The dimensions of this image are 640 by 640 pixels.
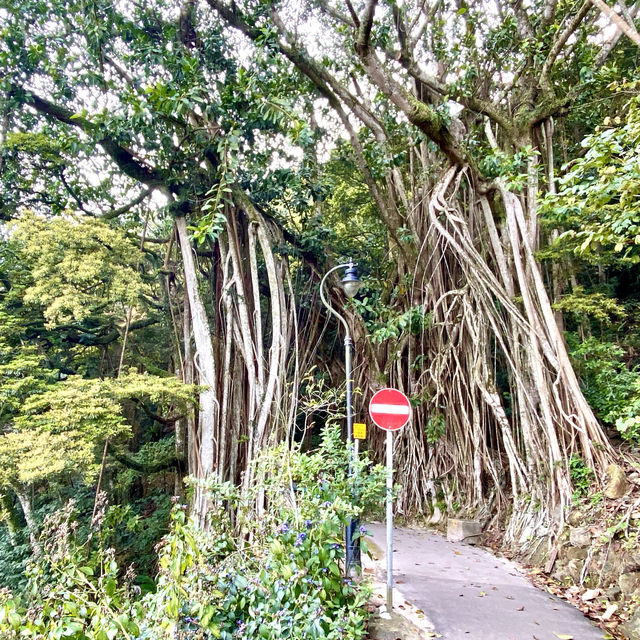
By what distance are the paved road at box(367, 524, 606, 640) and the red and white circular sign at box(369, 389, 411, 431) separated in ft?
3.27

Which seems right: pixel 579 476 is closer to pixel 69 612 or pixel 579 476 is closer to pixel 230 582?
pixel 230 582

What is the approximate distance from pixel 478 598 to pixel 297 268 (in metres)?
3.50

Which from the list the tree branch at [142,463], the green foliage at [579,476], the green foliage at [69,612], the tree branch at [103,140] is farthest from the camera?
the tree branch at [142,463]

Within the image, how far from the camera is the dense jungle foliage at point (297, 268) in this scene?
120 inches

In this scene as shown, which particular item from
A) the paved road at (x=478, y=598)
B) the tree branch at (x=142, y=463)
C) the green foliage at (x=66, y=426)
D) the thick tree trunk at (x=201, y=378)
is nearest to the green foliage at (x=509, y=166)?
the paved road at (x=478, y=598)

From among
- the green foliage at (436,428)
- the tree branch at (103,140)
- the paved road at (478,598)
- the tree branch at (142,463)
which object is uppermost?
the tree branch at (103,140)

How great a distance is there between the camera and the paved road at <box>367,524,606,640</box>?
201cm

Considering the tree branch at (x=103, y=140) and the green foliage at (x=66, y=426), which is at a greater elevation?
the tree branch at (x=103, y=140)

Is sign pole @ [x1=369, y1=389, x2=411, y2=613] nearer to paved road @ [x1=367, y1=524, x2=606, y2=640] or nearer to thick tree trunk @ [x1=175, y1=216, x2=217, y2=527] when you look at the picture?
paved road @ [x1=367, y1=524, x2=606, y2=640]

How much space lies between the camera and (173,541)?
59.7 inches

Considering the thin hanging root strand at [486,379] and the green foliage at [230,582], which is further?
the thin hanging root strand at [486,379]

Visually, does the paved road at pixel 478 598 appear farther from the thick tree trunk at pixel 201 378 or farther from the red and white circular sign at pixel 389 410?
the thick tree trunk at pixel 201 378

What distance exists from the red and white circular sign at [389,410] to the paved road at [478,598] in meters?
1.00

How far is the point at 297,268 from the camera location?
479 cm
